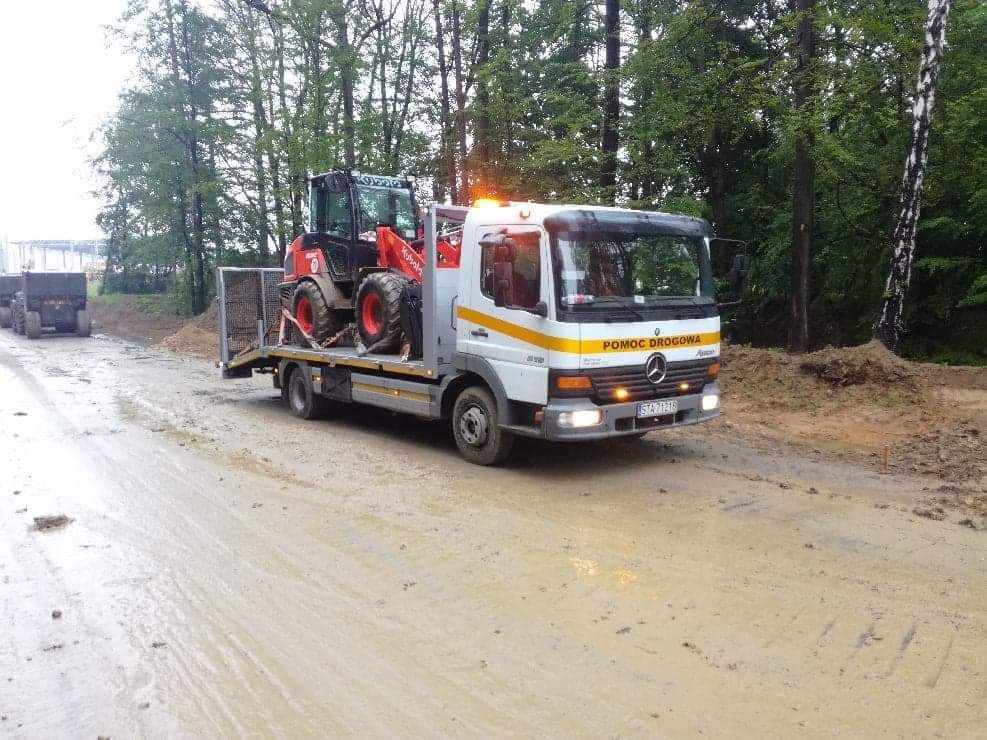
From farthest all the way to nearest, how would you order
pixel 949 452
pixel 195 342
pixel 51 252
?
pixel 51 252
pixel 195 342
pixel 949 452

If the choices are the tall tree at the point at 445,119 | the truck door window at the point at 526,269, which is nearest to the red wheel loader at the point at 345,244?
the truck door window at the point at 526,269

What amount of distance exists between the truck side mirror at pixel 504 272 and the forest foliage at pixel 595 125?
24.7 feet

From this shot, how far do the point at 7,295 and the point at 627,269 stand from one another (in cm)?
3300

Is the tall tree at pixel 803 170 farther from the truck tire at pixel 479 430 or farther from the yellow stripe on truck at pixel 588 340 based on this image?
the truck tire at pixel 479 430

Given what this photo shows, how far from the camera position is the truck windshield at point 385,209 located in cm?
1103

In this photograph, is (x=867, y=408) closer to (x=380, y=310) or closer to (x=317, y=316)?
(x=380, y=310)

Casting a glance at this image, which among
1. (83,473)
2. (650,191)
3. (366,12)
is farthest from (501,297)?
(366,12)

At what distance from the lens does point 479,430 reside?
784 centimetres

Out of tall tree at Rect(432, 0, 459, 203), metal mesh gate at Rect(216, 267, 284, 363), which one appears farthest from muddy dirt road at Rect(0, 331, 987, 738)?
tall tree at Rect(432, 0, 459, 203)

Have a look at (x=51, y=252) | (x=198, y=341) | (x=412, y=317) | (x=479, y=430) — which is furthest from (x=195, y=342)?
(x=51, y=252)

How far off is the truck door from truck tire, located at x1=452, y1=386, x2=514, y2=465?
1.35 feet

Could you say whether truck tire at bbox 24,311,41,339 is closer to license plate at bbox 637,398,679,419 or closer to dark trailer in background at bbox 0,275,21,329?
dark trailer in background at bbox 0,275,21,329

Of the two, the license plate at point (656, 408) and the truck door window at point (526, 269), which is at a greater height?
the truck door window at point (526, 269)

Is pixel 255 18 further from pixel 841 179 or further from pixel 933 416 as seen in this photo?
pixel 933 416
